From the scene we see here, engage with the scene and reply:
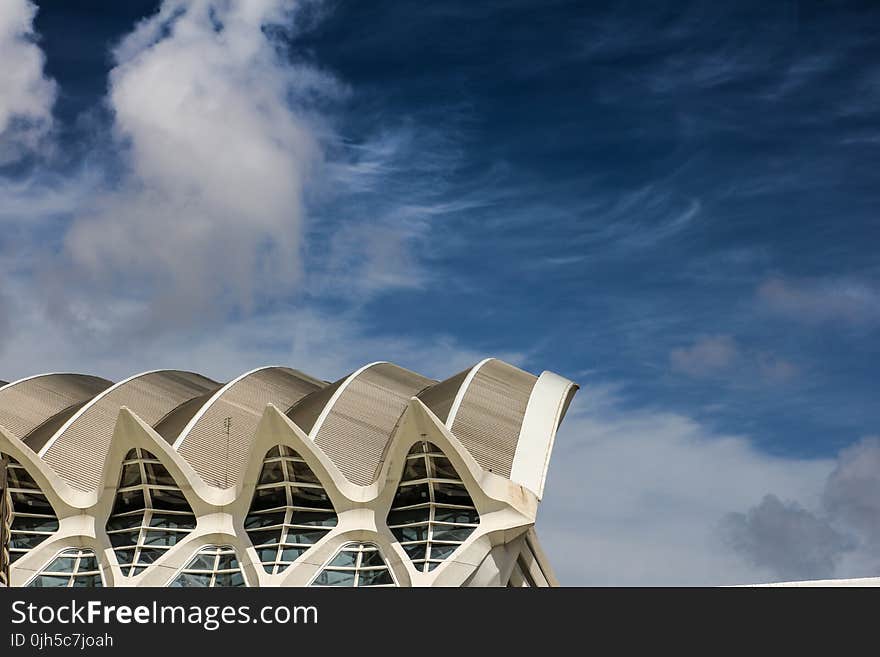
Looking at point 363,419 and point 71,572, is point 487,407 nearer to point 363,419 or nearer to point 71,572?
point 363,419

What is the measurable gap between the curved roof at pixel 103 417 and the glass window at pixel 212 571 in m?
7.43

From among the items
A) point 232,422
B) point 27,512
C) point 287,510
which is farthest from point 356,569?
point 27,512

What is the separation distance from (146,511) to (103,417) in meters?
9.75

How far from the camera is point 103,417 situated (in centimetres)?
5703

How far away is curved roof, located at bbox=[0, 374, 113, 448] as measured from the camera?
5784cm

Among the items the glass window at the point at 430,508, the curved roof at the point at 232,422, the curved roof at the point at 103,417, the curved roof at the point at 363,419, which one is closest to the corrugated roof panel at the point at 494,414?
the glass window at the point at 430,508

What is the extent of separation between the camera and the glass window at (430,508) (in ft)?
149

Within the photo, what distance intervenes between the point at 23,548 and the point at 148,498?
6.55 meters

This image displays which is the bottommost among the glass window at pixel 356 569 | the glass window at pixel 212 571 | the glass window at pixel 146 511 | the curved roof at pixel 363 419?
the glass window at pixel 356 569

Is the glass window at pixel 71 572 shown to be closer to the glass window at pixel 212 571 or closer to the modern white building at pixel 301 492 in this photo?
the modern white building at pixel 301 492

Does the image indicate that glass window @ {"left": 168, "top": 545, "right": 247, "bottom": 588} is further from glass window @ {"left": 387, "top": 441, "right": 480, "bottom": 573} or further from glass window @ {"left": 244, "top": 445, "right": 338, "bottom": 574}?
glass window @ {"left": 387, "top": 441, "right": 480, "bottom": 573}
